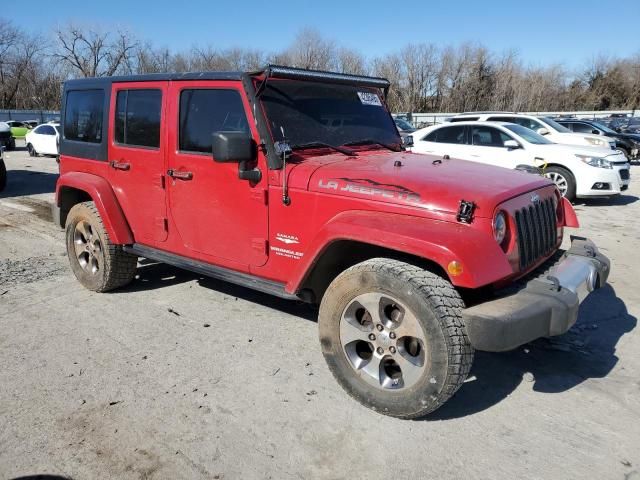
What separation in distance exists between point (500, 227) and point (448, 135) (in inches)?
350

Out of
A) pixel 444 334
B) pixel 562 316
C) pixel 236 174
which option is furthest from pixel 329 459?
pixel 236 174

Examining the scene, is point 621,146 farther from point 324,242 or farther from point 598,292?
point 324,242

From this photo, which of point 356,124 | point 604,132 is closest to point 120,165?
point 356,124

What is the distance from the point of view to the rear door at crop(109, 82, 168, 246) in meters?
4.30

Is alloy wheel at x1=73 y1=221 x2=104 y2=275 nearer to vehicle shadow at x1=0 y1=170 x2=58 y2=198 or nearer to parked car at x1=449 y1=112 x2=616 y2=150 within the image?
vehicle shadow at x1=0 y1=170 x2=58 y2=198

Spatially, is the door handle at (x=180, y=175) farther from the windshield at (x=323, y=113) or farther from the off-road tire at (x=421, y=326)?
the off-road tire at (x=421, y=326)

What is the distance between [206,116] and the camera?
13.0ft

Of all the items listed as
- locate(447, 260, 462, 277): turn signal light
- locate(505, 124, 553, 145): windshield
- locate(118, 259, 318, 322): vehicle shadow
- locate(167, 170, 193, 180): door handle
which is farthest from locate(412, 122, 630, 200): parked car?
locate(447, 260, 462, 277): turn signal light

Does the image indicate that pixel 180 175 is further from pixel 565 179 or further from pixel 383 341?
pixel 565 179

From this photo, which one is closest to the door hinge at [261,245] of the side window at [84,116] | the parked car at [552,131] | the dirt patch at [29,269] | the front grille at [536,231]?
the front grille at [536,231]

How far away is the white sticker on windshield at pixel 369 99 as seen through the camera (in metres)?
4.39

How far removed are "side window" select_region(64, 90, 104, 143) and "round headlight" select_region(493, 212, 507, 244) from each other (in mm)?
3666

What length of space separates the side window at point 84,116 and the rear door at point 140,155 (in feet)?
0.78

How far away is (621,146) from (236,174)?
18.3 metres
